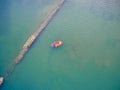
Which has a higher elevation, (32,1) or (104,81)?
(32,1)

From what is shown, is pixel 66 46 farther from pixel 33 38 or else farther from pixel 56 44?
pixel 33 38

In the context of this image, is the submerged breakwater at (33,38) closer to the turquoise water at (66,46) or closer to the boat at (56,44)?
the turquoise water at (66,46)

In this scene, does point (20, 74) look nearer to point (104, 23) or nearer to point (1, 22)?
point (1, 22)

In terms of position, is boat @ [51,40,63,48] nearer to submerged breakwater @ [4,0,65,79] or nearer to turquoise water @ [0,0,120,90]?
turquoise water @ [0,0,120,90]

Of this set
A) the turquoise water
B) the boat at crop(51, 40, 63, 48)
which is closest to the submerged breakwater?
the turquoise water

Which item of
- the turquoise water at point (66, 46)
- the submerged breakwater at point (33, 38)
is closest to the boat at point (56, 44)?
the turquoise water at point (66, 46)

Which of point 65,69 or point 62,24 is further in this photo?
point 62,24

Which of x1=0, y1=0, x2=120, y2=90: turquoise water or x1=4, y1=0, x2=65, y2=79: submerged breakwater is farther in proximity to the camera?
x1=4, y1=0, x2=65, y2=79: submerged breakwater

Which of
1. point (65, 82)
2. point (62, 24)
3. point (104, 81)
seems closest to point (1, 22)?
point (62, 24)

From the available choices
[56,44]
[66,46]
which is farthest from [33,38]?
[66,46]
